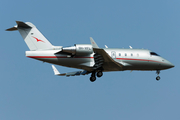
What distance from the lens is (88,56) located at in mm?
28328

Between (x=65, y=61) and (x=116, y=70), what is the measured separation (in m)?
5.39

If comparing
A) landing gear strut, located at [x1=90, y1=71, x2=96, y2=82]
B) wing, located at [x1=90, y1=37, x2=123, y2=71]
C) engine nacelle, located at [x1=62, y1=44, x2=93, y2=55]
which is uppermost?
engine nacelle, located at [x1=62, y1=44, x2=93, y2=55]

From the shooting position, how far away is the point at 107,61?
28156 mm

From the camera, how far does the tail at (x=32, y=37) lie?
2731 centimetres

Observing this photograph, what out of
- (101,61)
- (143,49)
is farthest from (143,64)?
(101,61)

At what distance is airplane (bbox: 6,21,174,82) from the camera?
2712cm

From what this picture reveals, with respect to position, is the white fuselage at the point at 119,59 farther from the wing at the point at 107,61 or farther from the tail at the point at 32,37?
the tail at the point at 32,37

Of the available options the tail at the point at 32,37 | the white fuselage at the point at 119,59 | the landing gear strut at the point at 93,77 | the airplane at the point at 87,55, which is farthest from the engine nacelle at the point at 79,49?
the landing gear strut at the point at 93,77

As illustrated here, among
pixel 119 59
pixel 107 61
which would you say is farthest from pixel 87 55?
pixel 119 59

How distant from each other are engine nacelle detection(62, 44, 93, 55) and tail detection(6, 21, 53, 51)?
7.02 ft

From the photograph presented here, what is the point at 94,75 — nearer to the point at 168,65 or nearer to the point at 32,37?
the point at 32,37

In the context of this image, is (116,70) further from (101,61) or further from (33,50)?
(33,50)

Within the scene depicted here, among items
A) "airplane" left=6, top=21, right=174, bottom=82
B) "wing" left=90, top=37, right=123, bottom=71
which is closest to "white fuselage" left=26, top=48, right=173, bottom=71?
"airplane" left=6, top=21, right=174, bottom=82

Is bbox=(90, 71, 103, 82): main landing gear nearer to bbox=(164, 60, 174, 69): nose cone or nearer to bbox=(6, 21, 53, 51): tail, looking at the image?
→ bbox=(6, 21, 53, 51): tail
